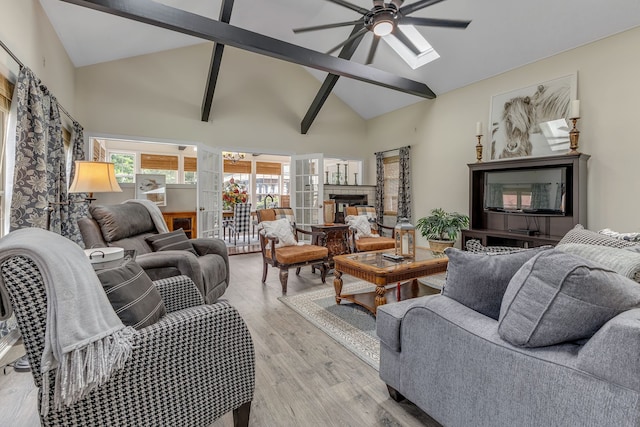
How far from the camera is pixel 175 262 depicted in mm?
2213

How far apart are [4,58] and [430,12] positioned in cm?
455

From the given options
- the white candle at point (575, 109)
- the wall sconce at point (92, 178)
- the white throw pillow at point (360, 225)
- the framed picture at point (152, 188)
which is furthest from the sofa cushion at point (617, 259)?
the framed picture at point (152, 188)

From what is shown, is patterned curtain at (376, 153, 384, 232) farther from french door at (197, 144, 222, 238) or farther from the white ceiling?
french door at (197, 144, 222, 238)

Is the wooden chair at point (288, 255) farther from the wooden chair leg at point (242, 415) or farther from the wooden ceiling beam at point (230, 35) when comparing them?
the wooden ceiling beam at point (230, 35)

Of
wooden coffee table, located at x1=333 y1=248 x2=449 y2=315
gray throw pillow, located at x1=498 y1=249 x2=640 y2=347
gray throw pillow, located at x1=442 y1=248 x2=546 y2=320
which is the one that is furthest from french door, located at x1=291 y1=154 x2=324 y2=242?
gray throw pillow, located at x1=498 y1=249 x2=640 y2=347

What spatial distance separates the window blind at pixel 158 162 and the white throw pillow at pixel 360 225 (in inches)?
237

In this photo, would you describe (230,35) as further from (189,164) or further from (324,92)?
(189,164)

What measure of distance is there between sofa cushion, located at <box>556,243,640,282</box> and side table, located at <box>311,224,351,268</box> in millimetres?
2660

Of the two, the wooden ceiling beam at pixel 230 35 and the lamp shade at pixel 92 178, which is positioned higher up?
the wooden ceiling beam at pixel 230 35

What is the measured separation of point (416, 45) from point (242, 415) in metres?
5.37

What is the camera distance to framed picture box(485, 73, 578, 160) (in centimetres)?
402

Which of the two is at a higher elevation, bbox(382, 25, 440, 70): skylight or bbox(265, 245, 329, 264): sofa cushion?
bbox(382, 25, 440, 70): skylight

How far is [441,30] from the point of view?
440cm

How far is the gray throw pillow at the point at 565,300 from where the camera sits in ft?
3.08
